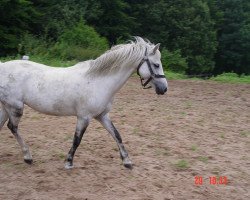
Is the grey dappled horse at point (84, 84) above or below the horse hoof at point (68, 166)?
above

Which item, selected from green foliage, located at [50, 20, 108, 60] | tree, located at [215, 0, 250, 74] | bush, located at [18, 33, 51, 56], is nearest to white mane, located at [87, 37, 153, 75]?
bush, located at [18, 33, 51, 56]

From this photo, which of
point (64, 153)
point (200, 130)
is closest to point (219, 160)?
point (200, 130)

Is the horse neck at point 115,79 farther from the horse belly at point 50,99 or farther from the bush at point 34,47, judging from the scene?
the bush at point 34,47

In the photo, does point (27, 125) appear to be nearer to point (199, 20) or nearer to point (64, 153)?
point (64, 153)

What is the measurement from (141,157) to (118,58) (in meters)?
1.60

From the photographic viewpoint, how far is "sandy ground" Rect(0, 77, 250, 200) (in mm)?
4645

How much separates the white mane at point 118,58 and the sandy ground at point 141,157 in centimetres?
132

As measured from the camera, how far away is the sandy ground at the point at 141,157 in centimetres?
464

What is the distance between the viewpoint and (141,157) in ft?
19.2

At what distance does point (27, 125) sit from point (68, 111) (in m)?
2.58

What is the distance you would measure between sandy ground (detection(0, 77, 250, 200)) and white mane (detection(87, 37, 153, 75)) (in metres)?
1.32

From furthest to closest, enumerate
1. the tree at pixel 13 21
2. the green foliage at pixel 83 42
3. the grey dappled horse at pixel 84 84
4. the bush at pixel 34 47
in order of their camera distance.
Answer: the tree at pixel 13 21
the green foliage at pixel 83 42
the bush at pixel 34 47
the grey dappled horse at pixel 84 84
